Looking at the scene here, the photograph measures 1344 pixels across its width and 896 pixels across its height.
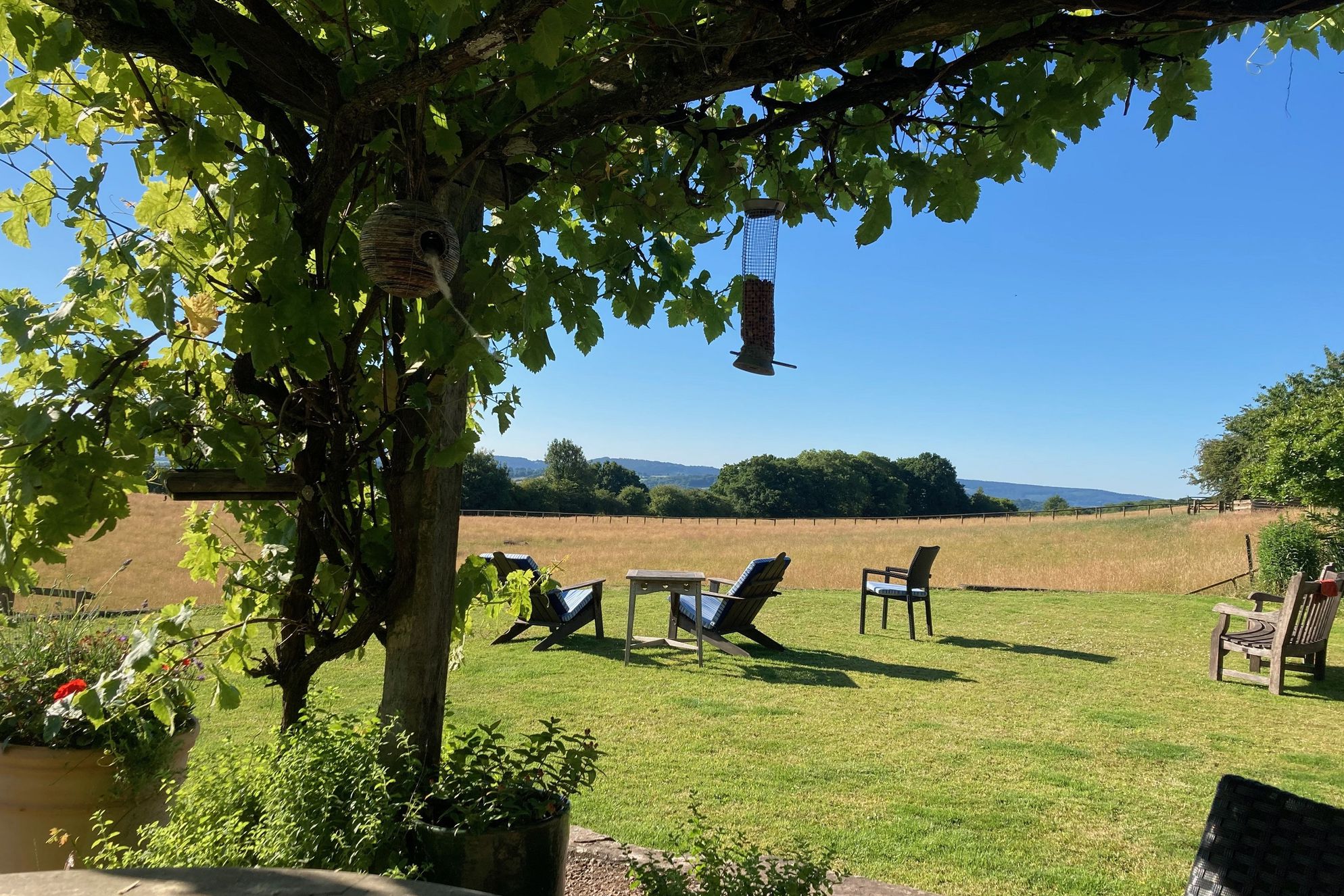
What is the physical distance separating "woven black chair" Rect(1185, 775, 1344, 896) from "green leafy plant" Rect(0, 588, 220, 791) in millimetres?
2287

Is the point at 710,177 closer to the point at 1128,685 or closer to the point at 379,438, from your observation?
the point at 379,438

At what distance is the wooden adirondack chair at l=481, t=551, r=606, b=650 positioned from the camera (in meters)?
8.06

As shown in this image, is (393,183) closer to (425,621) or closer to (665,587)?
(425,621)

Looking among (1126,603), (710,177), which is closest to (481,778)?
(710,177)

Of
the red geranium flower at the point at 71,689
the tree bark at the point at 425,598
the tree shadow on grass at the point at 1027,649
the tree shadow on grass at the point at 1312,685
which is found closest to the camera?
the tree bark at the point at 425,598

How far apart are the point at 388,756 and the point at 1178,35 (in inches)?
105

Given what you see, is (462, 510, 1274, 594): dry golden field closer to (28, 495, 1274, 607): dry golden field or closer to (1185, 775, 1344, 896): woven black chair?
(28, 495, 1274, 607): dry golden field

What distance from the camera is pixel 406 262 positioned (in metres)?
1.99

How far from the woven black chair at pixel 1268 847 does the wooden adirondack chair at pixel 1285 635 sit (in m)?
5.44

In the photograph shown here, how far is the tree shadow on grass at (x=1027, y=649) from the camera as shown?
26.9 feet

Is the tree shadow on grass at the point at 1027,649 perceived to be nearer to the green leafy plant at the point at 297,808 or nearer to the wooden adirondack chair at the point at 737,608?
the wooden adirondack chair at the point at 737,608

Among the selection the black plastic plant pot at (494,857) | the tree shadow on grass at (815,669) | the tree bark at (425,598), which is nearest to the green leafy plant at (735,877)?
the black plastic plant pot at (494,857)

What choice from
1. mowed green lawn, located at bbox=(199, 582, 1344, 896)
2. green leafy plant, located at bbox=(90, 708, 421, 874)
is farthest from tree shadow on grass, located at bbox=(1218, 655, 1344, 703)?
green leafy plant, located at bbox=(90, 708, 421, 874)

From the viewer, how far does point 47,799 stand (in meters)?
2.58
